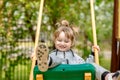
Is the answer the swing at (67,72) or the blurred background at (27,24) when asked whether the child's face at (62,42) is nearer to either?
the swing at (67,72)

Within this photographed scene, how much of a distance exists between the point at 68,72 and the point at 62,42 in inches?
19.3

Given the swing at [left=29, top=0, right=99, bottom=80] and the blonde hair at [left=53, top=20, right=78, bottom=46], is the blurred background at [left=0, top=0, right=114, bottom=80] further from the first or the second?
the swing at [left=29, top=0, right=99, bottom=80]

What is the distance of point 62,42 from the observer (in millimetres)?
4102

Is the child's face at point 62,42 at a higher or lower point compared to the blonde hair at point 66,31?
lower

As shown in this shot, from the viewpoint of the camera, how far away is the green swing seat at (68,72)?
12.1 feet

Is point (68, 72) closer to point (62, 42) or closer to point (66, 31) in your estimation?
point (62, 42)

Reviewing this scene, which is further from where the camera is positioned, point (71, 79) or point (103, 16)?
point (103, 16)

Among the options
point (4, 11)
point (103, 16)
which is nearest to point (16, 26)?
point (4, 11)

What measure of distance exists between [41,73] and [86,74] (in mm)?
425

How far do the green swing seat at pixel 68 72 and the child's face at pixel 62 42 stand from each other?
0.45 m

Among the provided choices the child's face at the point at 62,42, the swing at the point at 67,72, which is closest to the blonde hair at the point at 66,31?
the child's face at the point at 62,42

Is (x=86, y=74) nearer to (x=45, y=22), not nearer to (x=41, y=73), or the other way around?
(x=41, y=73)

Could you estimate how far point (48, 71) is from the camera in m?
3.69

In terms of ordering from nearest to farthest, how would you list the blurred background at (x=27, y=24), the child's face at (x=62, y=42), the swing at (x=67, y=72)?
1. the swing at (x=67, y=72)
2. the child's face at (x=62, y=42)
3. the blurred background at (x=27, y=24)
